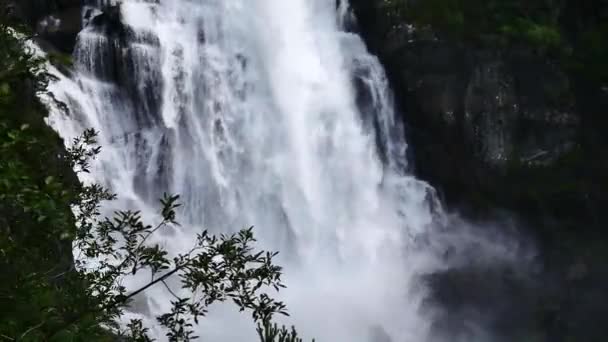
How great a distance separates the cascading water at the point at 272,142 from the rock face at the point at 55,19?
47 centimetres

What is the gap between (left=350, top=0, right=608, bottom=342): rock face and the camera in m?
22.7

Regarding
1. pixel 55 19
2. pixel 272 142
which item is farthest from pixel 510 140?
pixel 55 19

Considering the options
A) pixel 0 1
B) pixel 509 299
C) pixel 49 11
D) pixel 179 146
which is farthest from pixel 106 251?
pixel 509 299

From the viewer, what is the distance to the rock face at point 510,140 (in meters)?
22.7

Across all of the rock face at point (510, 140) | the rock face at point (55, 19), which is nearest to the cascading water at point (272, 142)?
the rock face at point (55, 19)

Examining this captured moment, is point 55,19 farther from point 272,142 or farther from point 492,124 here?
point 492,124

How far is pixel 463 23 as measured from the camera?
76.8ft

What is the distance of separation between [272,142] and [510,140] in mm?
8667

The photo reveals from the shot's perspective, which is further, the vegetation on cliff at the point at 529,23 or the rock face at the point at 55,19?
the vegetation on cliff at the point at 529,23

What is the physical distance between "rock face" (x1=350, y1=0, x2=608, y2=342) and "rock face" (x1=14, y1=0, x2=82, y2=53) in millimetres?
10057

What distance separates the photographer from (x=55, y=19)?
19.0 metres

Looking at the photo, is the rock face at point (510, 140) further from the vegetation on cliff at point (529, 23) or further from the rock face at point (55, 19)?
the rock face at point (55, 19)

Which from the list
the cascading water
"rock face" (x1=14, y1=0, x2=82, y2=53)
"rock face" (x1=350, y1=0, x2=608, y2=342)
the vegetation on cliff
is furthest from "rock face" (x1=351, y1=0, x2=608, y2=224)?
"rock face" (x1=14, y1=0, x2=82, y2=53)

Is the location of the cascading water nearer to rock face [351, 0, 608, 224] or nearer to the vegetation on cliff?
rock face [351, 0, 608, 224]
